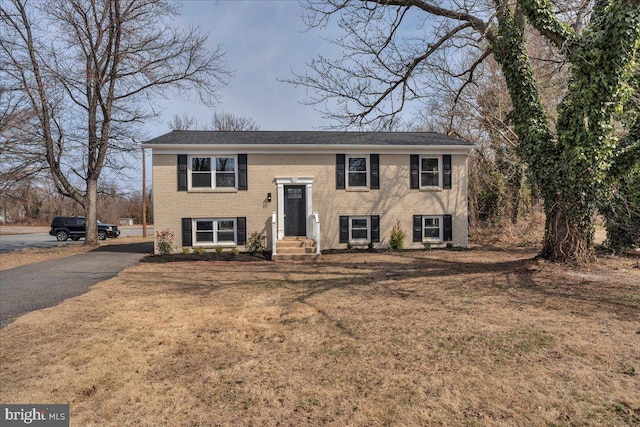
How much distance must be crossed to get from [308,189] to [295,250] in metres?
2.77

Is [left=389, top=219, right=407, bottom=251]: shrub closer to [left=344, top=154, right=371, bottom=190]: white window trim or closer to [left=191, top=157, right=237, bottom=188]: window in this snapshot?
[left=344, top=154, right=371, bottom=190]: white window trim

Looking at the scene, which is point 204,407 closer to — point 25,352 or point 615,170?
point 25,352

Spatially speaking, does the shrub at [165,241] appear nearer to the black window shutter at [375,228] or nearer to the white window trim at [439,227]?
the black window shutter at [375,228]

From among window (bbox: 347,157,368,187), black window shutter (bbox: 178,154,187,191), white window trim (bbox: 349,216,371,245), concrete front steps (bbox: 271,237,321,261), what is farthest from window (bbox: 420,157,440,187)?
black window shutter (bbox: 178,154,187,191)

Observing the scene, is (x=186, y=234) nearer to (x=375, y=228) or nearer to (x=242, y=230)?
(x=242, y=230)

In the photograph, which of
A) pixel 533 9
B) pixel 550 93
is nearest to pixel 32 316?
pixel 533 9

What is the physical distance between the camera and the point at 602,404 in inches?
113

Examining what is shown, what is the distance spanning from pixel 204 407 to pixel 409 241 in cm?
1274

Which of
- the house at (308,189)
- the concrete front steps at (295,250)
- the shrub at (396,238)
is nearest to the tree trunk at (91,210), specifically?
the house at (308,189)

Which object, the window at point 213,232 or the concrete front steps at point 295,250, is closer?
the concrete front steps at point 295,250

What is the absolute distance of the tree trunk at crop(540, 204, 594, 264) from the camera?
7.99m

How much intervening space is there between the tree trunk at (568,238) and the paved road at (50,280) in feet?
35.6

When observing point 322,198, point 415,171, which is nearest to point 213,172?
point 322,198

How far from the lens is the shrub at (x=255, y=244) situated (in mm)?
13820
